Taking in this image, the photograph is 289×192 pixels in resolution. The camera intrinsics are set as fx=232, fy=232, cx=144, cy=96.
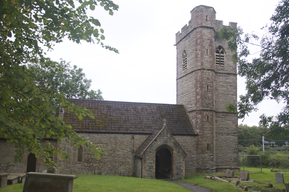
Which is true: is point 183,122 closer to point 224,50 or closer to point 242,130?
point 224,50

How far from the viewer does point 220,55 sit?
2459cm

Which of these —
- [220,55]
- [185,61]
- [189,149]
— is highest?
[220,55]

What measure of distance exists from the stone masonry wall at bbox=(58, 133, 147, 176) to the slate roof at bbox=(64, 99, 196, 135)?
2.04 ft

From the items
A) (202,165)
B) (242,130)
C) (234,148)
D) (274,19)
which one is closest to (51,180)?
(274,19)

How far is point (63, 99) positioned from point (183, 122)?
19.2 metres

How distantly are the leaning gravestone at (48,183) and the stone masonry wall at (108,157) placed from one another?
12223 millimetres

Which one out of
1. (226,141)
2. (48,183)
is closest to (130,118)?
(226,141)

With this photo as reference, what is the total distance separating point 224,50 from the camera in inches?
973

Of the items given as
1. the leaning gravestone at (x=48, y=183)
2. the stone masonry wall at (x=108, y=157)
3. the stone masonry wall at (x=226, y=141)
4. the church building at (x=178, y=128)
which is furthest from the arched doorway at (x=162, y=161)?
the leaning gravestone at (x=48, y=183)

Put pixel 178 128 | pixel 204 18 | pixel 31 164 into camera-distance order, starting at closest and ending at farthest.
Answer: pixel 31 164
pixel 178 128
pixel 204 18

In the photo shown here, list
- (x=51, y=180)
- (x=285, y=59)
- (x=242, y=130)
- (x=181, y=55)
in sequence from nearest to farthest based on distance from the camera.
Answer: (x=51, y=180) → (x=285, y=59) → (x=181, y=55) → (x=242, y=130)

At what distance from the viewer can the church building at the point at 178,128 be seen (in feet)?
63.7

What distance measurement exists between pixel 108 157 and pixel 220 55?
15.4 m

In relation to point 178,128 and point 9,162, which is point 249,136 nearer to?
point 178,128
